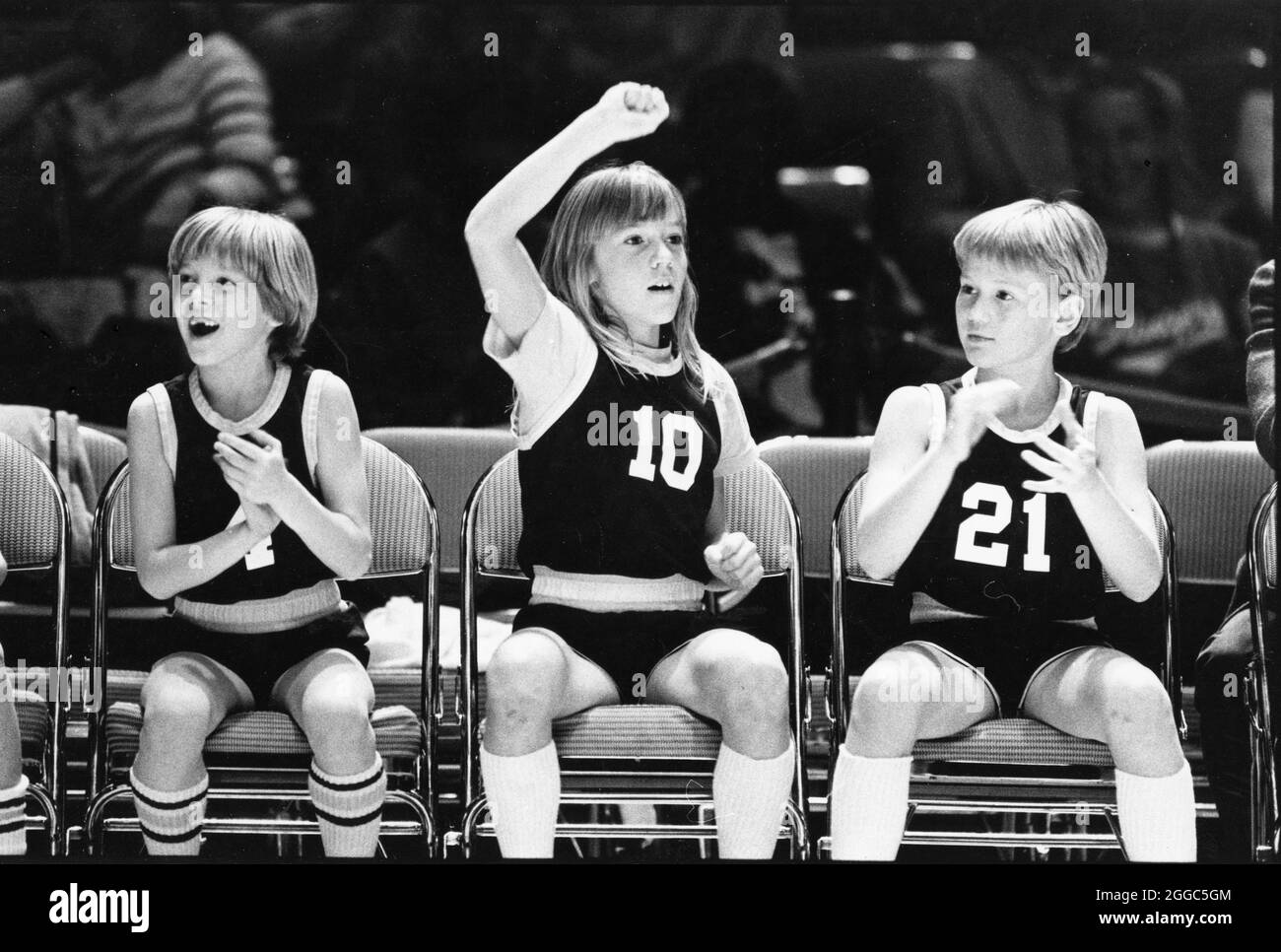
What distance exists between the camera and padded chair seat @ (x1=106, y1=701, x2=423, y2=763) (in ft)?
9.36

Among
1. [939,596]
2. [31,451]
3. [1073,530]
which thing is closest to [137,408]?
[31,451]

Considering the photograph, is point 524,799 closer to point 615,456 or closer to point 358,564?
point 358,564

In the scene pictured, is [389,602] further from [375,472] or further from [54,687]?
[54,687]

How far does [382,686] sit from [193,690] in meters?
0.36

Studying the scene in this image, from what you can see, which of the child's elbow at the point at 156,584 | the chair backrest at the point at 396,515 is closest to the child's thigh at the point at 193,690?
the child's elbow at the point at 156,584

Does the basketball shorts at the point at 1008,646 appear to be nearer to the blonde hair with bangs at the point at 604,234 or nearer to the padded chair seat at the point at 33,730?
the blonde hair with bangs at the point at 604,234

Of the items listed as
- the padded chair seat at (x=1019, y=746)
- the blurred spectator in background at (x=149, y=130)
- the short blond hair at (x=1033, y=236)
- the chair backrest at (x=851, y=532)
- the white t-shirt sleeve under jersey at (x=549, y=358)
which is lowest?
the padded chair seat at (x=1019, y=746)

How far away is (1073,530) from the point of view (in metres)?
2.95

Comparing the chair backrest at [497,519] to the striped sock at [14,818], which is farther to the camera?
the chair backrest at [497,519]

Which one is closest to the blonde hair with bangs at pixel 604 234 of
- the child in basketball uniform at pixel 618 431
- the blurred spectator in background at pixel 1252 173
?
the child in basketball uniform at pixel 618 431

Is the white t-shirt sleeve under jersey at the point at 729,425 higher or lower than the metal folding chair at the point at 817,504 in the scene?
higher

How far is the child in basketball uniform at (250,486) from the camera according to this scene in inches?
115

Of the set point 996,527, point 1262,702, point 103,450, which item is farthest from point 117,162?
point 1262,702
